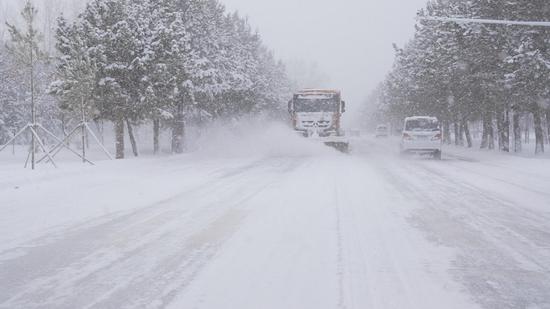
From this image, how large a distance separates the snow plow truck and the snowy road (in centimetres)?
1537

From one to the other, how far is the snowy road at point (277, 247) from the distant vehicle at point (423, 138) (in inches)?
497

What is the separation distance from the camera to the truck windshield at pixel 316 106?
28.0 meters

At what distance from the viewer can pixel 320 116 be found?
2773cm

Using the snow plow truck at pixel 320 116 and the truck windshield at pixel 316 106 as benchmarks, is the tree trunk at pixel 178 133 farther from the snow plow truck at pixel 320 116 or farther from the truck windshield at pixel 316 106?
the truck windshield at pixel 316 106

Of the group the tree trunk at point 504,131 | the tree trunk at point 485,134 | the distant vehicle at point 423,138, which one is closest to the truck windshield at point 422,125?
the distant vehicle at point 423,138

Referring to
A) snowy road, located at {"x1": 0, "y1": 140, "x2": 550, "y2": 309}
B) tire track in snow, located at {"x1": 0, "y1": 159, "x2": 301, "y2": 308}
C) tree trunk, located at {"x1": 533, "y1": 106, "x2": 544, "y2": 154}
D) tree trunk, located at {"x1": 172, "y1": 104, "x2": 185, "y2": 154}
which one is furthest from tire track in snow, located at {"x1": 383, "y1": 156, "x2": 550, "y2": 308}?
tree trunk, located at {"x1": 172, "y1": 104, "x2": 185, "y2": 154}

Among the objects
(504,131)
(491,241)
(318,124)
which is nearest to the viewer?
(491,241)

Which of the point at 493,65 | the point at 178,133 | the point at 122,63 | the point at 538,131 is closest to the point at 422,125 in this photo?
the point at 493,65

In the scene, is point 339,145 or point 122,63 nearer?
point 122,63

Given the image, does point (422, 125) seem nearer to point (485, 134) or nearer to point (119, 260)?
point (485, 134)

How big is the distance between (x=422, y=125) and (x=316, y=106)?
19.6ft

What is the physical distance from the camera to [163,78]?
1007 inches

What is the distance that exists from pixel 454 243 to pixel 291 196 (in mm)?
4591

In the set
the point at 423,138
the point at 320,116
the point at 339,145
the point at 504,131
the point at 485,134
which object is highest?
the point at 320,116
